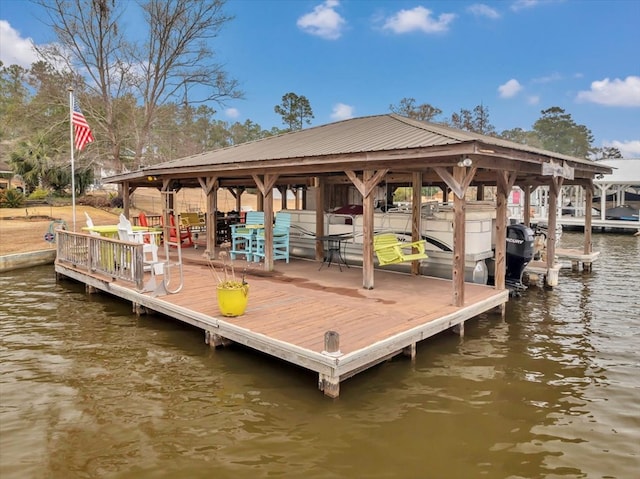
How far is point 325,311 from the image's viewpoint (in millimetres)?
5984

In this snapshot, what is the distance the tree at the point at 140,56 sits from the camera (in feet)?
77.3

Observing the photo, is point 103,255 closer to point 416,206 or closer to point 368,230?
point 368,230

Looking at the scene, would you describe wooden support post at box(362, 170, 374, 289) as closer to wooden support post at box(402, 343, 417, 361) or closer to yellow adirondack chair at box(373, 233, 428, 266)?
yellow adirondack chair at box(373, 233, 428, 266)

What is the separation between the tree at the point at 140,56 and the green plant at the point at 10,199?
5.18 meters

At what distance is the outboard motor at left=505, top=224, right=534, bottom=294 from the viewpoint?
8617mm

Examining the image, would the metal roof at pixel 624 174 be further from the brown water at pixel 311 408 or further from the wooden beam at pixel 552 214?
the brown water at pixel 311 408

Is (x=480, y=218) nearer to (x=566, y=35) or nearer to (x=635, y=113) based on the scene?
(x=566, y=35)

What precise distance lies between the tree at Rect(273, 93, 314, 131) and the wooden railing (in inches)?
1517

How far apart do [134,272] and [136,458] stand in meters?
4.27

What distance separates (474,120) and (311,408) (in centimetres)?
4918

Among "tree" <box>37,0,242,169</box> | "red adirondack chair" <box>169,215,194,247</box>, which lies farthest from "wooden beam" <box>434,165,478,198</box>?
"tree" <box>37,0,242,169</box>

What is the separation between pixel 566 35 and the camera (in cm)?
4197

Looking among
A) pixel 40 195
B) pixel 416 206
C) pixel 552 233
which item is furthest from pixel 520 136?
pixel 416 206

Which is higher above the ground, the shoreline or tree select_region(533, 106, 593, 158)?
tree select_region(533, 106, 593, 158)
